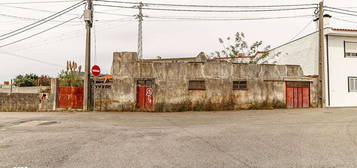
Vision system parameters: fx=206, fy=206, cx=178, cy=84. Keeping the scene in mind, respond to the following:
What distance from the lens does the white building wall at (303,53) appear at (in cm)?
1772

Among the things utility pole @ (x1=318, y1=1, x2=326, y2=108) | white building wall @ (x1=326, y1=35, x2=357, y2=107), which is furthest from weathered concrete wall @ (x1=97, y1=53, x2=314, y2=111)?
white building wall @ (x1=326, y1=35, x2=357, y2=107)

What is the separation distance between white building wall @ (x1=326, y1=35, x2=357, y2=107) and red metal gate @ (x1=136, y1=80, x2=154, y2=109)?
14.4m

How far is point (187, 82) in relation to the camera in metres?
14.4

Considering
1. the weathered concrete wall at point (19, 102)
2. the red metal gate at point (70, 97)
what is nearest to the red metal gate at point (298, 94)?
the red metal gate at point (70, 97)

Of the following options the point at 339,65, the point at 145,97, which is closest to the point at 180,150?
the point at 145,97

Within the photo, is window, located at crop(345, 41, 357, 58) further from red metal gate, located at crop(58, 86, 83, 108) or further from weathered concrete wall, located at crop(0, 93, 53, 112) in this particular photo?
weathered concrete wall, located at crop(0, 93, 53, 112)

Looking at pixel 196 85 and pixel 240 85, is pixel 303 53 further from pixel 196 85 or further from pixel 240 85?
pixel 196 85

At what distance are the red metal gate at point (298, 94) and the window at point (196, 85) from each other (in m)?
6.64

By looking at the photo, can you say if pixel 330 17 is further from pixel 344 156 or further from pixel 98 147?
pixel 98 147

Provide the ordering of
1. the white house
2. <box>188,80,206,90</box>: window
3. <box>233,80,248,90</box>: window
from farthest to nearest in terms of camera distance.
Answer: the white house < <box>233,80,248,90</box>: window < <box>188,80,206,90</box>: window

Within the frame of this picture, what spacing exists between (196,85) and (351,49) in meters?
13.9

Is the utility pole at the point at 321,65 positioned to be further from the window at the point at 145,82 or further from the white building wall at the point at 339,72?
the window at the point at 145,82

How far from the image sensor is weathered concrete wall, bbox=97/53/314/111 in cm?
1380

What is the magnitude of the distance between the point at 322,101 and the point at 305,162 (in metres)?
15.0
